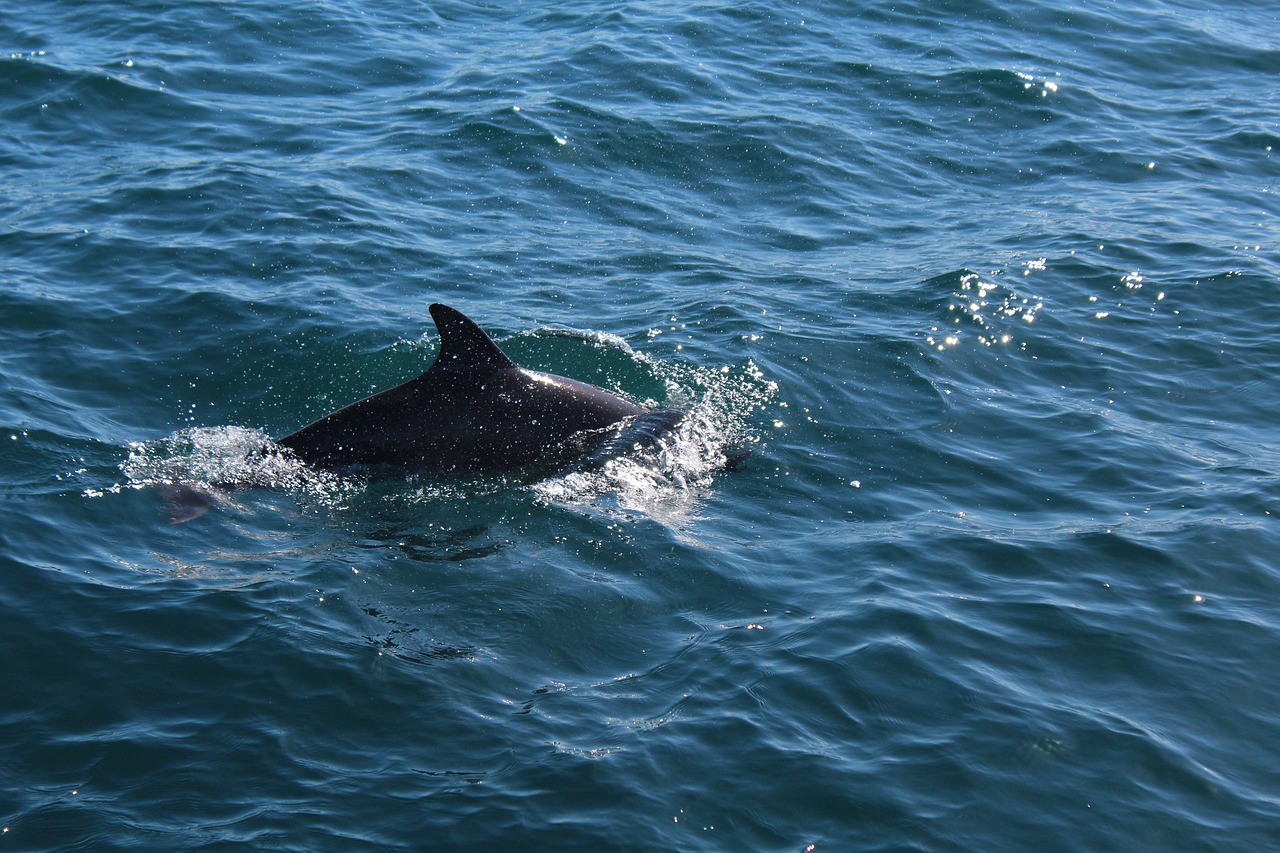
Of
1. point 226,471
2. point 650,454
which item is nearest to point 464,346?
point 650,454

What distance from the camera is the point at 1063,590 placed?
9172 mm

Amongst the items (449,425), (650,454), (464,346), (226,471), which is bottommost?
(226,471)

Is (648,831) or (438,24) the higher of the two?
(438,24)

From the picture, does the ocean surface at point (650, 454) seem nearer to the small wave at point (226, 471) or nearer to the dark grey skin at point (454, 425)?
the small wave at point (226, 471)

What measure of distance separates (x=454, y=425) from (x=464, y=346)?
664 millimetres

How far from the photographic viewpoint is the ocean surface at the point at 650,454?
702 centimetres

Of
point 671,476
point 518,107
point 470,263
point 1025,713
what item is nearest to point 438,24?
point 518,107

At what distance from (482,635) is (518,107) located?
39.5ft

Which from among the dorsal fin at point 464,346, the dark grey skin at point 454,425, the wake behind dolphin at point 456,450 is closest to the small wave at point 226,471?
the wake behind dolphin at point 456,450

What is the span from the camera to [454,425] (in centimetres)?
1012

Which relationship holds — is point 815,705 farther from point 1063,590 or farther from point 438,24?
point 438,24

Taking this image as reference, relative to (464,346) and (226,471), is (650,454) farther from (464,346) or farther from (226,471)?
(226,471)

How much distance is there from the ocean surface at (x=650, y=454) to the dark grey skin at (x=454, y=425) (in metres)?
0.27

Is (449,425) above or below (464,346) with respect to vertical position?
below
